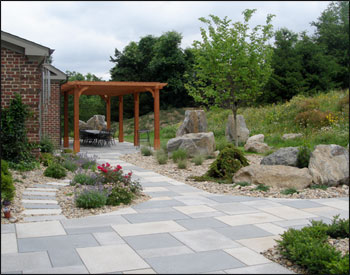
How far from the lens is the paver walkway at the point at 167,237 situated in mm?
3586

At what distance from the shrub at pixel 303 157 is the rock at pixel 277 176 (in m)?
0.64

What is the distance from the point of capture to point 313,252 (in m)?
3.56

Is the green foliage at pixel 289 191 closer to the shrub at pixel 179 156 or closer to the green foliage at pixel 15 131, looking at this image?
the shrub at pixel 179 156

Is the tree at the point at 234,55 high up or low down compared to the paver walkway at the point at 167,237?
up

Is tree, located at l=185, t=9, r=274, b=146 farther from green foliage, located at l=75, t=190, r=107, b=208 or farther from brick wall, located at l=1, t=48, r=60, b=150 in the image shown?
green foliage, located at l=75, t=190, r=107, b=208

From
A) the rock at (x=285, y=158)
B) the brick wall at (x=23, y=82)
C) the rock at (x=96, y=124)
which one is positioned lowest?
the rock at (x=285, y=158)

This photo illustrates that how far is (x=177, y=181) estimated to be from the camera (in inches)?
347

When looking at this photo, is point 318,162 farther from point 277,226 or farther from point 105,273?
point 105,273

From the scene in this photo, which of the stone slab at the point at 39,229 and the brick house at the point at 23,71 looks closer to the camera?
the stone slab at the point at 39,229

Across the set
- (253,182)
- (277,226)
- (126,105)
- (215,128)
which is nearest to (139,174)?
(253,182)

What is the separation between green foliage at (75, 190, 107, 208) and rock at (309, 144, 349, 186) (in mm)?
4164

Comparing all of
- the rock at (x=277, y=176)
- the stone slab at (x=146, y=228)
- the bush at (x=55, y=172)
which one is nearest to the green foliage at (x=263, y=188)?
the rock at (x=277, y=176)

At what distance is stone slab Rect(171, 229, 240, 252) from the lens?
4184 millimetres

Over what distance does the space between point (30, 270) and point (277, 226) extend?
3.04 metres
